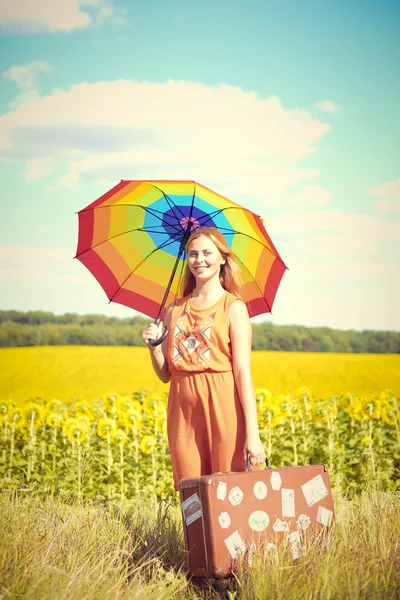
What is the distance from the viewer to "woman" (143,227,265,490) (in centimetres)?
298

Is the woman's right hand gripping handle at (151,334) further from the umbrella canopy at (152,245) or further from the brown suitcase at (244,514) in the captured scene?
the brown suitcase at (244,514)

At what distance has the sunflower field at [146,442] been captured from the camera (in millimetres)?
5602

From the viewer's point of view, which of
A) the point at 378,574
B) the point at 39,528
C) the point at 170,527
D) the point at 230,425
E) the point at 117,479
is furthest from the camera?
the point at 117,479

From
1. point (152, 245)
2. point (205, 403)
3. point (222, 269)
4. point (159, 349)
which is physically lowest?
point (205, 403)

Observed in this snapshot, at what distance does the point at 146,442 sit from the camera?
5578 mm

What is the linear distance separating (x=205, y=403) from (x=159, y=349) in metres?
0.37

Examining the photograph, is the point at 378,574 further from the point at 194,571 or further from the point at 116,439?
the point at 116,439

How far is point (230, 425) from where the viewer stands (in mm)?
2982

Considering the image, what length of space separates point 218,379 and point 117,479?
9.84 ft

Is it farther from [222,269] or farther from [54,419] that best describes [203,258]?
[54,419]

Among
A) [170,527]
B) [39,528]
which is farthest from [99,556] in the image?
[170,527]

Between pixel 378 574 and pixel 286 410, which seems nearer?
pixel 378 574

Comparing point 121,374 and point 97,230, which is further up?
point 97,230

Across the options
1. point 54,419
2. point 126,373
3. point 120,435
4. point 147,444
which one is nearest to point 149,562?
point 147,444
